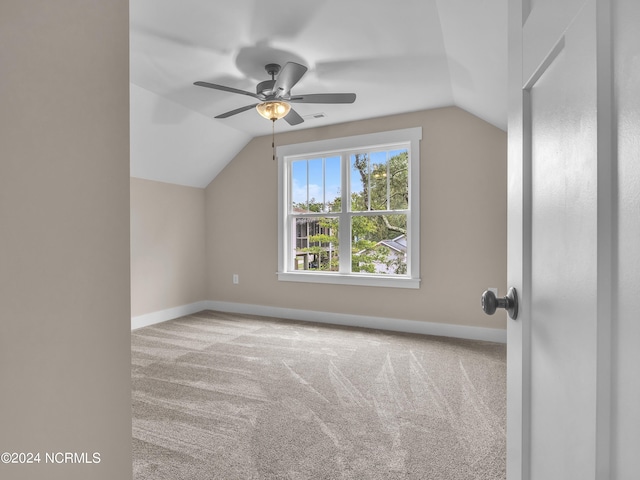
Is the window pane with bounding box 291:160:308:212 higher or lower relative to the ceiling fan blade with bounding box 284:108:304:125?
lower

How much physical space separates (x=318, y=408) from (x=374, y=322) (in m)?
2.05

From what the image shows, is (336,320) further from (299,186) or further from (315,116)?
(315,116)

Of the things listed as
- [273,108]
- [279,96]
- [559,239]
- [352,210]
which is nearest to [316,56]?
[279,96]

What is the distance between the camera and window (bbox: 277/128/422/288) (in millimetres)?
4109

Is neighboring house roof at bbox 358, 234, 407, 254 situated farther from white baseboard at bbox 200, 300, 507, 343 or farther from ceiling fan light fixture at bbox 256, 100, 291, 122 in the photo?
ceiling fan light fixture at bbox 256, 100, 291, 122

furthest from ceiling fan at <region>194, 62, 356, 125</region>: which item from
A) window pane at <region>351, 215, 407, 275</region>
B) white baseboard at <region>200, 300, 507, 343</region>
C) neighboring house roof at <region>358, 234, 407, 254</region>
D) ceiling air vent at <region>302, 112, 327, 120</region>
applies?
white baseboard at <region>200, 300, 507, 343</region>

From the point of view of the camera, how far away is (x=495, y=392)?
250 cm

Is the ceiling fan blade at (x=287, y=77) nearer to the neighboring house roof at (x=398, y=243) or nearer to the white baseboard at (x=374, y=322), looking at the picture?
the neighboring house roof at (x=398, y=243)

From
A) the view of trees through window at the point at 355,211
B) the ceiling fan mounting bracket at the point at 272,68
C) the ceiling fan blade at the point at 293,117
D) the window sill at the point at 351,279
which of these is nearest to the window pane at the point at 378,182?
the view of trees through window at the point at 355,211

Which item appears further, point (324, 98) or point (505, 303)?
point (324, 98)

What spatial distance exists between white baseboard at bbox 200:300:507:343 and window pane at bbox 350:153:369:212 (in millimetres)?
1327

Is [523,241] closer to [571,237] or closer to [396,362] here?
[571,237]

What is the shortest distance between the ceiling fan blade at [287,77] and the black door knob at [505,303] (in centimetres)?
204

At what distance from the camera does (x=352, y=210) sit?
4406 mm
